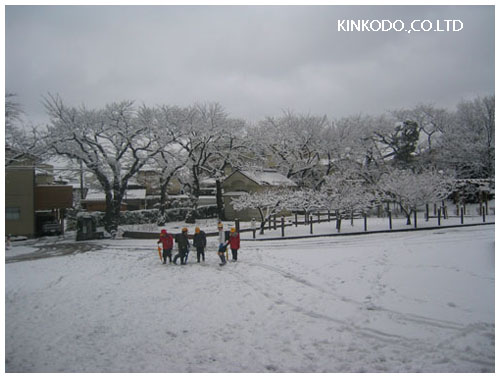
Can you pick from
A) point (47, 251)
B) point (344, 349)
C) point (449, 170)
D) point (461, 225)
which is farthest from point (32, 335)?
point (449, 170)

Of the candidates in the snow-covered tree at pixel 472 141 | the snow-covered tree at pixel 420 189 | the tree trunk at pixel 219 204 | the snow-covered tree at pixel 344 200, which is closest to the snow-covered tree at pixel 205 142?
the tree trunk at pixel 219 204

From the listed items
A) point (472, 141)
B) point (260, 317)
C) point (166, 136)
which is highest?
point (166, 136)

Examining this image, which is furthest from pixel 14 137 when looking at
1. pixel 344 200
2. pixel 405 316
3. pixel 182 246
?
pixel 344 200

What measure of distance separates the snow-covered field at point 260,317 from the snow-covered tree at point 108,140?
Answer: 1010 cm

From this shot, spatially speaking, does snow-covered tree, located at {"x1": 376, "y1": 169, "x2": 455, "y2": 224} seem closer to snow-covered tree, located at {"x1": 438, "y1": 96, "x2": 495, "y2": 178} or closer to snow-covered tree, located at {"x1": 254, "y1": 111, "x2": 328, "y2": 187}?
snow-covered tree, located at {"x1": 438, "y1": 96, "x2": 495, "y2": 178}

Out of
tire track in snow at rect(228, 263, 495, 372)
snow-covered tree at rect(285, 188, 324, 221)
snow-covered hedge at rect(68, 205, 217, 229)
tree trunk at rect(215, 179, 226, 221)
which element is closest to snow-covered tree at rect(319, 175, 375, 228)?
snow-covered tree at rect(285, 188, 324, 221)

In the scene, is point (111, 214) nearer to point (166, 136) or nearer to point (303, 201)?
point (166, 136)

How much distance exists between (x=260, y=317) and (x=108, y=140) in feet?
56.5

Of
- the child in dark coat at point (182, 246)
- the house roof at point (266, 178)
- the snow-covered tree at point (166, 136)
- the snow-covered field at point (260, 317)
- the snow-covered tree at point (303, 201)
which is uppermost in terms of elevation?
the snow-covered tree at point (166, 136)

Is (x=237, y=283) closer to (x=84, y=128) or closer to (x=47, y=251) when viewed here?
(x=47, y=251)

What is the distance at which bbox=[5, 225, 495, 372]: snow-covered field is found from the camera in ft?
15.0

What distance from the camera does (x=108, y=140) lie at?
20000 millimetres

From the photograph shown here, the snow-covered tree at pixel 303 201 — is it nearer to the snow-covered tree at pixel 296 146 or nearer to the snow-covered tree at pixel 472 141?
the snow-covered tree at pixel 472 141

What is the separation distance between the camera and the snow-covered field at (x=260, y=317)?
457cm
